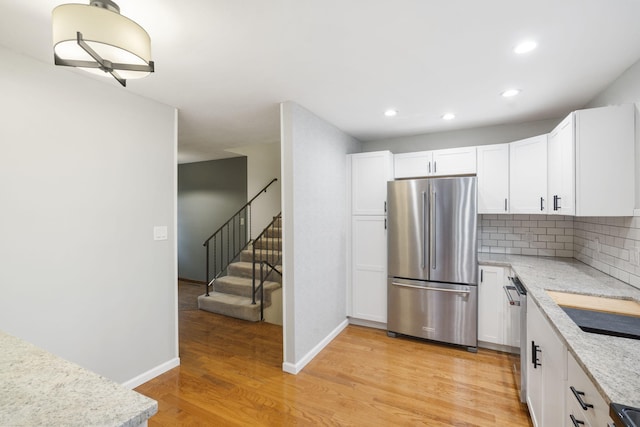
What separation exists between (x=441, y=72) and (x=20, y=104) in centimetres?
279

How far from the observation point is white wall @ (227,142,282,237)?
16.8 feet

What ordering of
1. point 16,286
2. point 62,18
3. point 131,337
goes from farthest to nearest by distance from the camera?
1. point 131,337
2. point 16,286
3. point 62,18

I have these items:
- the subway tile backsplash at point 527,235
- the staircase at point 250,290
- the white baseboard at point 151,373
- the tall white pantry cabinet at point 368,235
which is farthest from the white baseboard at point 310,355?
the subway tile backsplash at point 527,235

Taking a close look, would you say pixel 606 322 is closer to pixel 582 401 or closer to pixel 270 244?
pixel 582 401

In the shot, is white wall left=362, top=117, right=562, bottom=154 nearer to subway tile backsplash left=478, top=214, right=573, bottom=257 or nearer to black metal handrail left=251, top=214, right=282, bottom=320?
subway tile backsplash left=478, top=214, right=573, bottom=257

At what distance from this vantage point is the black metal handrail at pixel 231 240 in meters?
5.40

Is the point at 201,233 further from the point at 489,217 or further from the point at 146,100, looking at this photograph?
the point at 489,217

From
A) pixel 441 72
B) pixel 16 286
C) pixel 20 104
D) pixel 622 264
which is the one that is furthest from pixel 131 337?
pixel 622 264

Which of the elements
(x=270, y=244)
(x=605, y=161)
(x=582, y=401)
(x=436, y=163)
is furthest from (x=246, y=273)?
(x=605, y=161)

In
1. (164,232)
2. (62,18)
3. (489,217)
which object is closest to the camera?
(62,18)

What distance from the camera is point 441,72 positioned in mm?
2090

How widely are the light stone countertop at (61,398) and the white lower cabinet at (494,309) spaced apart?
10.3ft

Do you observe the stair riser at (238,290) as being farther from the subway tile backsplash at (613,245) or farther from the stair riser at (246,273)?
the subway tile backsplash at (613,245)

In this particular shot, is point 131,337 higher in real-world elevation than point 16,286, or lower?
lower
